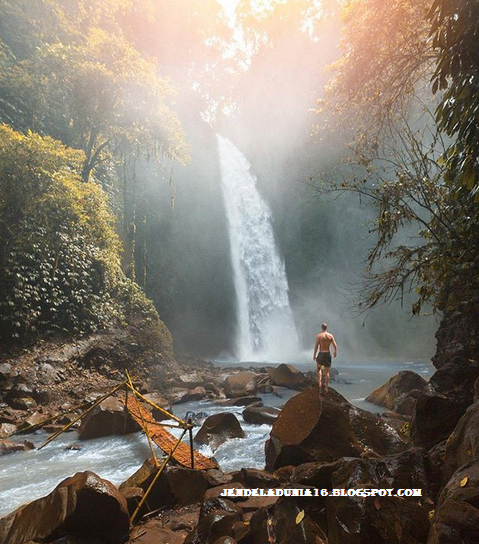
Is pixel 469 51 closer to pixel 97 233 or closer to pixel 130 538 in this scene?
pixel 130 538

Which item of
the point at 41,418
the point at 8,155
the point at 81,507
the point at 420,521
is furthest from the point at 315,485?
the point at 8,155

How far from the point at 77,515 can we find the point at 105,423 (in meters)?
4.50

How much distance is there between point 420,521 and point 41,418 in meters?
8.30

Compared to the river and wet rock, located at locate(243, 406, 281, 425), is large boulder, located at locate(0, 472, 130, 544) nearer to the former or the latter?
the river

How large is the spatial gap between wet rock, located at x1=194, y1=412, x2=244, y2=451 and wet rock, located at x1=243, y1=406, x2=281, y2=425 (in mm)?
1091

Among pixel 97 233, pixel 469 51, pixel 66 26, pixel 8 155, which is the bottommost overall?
pixel 469 51

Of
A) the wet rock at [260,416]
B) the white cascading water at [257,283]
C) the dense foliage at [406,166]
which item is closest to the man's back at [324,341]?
the wet rock at [260,416]

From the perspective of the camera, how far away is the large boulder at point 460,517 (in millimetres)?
1844

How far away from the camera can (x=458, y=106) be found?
3086 millimetres

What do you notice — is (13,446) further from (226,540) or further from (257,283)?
(257,283)

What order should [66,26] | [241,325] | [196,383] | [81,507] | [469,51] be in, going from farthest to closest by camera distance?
[241,325], [66,26], [196,383], [81,507], [469,51]

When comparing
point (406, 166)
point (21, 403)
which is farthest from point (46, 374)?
point (406, 166)

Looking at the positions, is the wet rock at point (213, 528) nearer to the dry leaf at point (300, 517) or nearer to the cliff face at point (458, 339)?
the dry leaf at point (300, 517)

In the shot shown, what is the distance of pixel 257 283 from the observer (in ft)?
89.2
